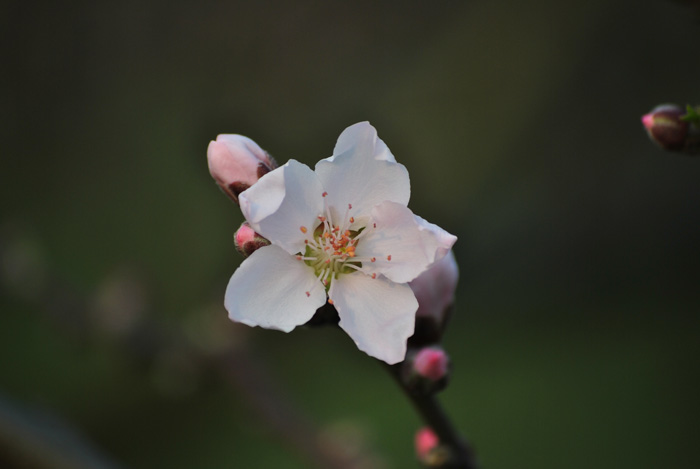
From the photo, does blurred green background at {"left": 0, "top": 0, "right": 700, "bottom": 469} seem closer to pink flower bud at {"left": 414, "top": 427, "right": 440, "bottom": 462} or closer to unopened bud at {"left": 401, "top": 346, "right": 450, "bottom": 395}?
pink flower bud at {"left": 414, "top": 427, "right": 440, "bottom": 462}

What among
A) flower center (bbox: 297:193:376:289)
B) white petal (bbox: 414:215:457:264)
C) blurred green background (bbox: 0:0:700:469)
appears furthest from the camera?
blurred green background (bbox: 0:0:700:469)

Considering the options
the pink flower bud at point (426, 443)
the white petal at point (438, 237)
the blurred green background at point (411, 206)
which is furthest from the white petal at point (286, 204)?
the blurred green background at point (411, 206)

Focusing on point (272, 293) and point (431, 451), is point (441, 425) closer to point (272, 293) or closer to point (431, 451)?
point (431, 451)

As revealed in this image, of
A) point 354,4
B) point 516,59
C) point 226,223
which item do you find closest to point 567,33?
A: point 516,59

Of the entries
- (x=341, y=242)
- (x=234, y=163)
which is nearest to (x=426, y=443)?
(x=341, y=242)

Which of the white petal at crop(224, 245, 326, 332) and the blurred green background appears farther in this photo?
the blurred green background

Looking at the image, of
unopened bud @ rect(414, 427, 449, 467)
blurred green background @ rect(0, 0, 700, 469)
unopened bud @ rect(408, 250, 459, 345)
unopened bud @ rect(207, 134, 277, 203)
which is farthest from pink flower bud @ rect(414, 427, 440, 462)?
blurred green background @ rect(0, 0, 700, 469)
